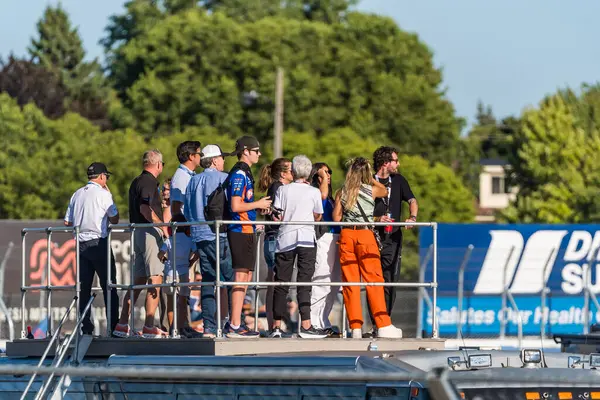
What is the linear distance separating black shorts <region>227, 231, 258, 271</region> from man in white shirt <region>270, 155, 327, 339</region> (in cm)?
38

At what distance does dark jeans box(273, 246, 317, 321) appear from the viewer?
38.6 ft

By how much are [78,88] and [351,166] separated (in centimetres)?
9052

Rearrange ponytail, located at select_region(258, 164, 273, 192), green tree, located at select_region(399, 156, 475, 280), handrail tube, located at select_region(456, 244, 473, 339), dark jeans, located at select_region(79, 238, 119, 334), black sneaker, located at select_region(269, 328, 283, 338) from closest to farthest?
black sneaker, located at select_region(269, 328, 283, 338)
dark jeans, located at select_region(79, 238, 119, 334)
ponytail, located at select_region(258, 164, 273, 192)
handrail tube, located at select_region(456, 244, 473, 339)
green tree, located at select_region(399, 156, 475, 280)

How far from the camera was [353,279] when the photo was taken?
39.1ft

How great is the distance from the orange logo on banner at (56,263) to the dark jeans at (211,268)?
12316 millimetres

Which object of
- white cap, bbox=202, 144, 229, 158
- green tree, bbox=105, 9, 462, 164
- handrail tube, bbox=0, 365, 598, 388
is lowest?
handrail tube, bbox=0, 365, 598, 388

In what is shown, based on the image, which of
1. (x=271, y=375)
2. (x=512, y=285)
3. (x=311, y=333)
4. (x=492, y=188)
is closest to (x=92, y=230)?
(x=311, y=333)

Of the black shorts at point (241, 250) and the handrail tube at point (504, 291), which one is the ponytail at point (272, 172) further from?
the handrail tube at point (504, 291)

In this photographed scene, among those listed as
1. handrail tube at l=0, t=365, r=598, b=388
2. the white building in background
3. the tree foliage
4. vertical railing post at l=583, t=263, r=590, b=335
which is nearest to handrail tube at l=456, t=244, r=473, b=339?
vertical railing post at l=583, t=263, r=590, b=335

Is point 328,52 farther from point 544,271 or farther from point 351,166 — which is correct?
point 351,166

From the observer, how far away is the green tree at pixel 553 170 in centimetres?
6581

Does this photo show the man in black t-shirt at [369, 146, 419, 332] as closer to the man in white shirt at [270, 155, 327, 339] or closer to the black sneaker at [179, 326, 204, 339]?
the man in white shirt at [270, 155, 327, 339]

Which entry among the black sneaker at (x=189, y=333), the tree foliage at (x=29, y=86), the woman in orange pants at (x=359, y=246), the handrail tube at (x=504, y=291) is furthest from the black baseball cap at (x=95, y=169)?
the tree foliage at (x=29, y=86)

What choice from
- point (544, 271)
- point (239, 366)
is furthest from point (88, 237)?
point (544, 271)
